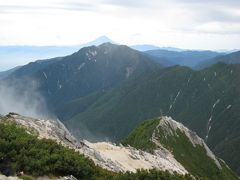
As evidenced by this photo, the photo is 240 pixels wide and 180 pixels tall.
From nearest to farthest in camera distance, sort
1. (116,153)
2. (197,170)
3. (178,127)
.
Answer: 1. (116,153)
2. (197,170)
3. (178,127)

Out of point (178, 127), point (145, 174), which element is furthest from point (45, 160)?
point (178, 127)

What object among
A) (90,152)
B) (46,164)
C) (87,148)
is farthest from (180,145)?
(46,164)

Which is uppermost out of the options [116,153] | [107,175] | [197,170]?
[107,175]

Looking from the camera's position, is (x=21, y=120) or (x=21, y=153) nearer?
(x=21, y=153)

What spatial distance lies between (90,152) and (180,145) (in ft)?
314

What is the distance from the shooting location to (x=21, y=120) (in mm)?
72125

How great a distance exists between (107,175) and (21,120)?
1405 inches

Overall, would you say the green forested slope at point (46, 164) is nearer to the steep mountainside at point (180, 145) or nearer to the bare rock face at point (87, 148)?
the bare rock face at point (87, 148)

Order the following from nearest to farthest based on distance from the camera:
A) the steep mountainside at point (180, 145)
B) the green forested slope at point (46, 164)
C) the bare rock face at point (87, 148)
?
1. the green forested slope at point (46, 164)
2. the bare rock face at point (87, 148)
3. the steep mountainside at point (180, 145)

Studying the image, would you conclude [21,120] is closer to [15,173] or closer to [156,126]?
[15,173]

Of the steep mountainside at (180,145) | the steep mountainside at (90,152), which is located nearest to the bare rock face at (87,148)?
the steep mountainside at (90,152)

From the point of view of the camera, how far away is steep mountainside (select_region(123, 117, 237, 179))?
150m

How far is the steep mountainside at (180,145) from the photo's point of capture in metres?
150

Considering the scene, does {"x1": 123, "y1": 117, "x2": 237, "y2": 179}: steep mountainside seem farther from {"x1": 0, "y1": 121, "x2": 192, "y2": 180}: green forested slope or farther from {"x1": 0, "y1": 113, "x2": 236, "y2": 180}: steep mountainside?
{"x1": 0, "y1": 121, "x2": 192, "y2": 180}: green forested slope
